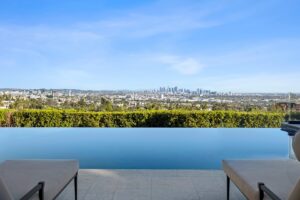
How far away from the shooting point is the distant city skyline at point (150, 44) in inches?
356

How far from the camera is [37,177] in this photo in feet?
8.83

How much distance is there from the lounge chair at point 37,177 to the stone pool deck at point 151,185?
647mm

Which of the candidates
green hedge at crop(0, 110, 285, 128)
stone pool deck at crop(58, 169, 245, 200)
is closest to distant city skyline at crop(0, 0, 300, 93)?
green hedge at crop(0, 110, 285, 128)

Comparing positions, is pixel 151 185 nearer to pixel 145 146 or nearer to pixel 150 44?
pixel 145 146

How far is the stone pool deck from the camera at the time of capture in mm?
3635

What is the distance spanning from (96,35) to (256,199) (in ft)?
26.9

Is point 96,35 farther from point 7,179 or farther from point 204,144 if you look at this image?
point 7,179

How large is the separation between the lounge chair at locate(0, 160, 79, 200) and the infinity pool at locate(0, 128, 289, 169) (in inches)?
94.0

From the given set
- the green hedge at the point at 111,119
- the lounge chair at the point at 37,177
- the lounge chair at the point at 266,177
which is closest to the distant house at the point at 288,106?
the green hedge at the point at 111,119

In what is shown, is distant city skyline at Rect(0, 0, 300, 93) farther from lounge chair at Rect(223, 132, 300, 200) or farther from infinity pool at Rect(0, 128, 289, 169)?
lounge chair at Rect(223, 132, 300, 200)

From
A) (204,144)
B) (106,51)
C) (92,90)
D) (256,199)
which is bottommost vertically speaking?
(204,144)

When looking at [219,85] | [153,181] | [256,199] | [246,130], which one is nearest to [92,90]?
[219,85]

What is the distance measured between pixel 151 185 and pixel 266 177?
166cm

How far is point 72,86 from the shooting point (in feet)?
33.9
